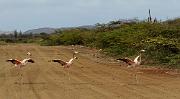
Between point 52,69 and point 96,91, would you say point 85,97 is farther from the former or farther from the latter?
point 52,69

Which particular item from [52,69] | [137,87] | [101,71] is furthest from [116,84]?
[52,69]

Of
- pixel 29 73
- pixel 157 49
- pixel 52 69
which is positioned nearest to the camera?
pixel 29 73

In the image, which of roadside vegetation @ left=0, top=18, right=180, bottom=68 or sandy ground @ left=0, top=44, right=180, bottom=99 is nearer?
sandy ground @ left=0, top=44, right=180, bottom=99

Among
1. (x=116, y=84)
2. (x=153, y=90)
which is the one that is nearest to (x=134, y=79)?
(x=116, y=84)

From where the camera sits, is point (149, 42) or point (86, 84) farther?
point (149, 42)

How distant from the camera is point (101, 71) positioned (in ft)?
75.2

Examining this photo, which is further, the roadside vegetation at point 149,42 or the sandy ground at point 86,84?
the roadside vegetation at point 149,42

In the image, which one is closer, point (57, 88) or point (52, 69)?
point (57, 88)

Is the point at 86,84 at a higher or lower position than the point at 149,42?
lower

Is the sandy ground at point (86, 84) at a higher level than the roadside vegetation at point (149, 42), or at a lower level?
lower

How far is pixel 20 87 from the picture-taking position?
1725 centimetres

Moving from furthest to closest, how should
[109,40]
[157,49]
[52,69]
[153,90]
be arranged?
[109,40] → [157,49] → [52,69] → [153,90]

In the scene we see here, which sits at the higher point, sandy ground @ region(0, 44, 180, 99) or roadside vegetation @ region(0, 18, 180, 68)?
roadside vegetation @ region(0, 18, 180, 68)

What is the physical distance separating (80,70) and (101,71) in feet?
Result: 3.61
